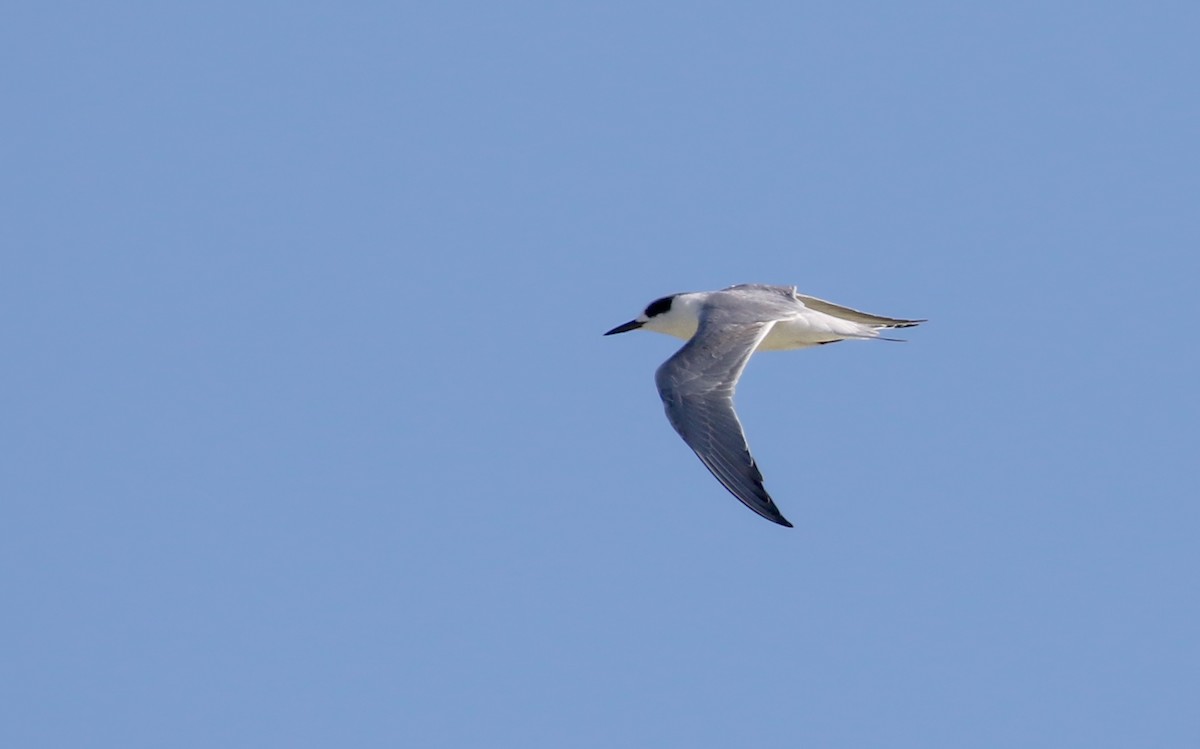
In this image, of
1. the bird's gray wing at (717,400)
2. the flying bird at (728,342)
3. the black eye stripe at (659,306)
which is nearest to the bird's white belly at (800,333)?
the flying bird at (728,342)

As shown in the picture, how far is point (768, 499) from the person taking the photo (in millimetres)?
10078

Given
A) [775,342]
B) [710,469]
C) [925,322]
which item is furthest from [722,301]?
[710,469]

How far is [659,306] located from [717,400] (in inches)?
134

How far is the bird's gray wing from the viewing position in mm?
10273

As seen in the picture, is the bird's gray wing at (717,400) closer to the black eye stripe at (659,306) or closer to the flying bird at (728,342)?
the flying bird at (728,342)

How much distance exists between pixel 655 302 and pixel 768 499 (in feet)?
15.6

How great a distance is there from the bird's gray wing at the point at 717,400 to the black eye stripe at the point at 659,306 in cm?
152

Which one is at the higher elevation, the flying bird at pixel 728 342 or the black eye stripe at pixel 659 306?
the black eye stripe at pixel 659 306

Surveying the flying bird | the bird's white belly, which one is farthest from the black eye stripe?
the bird's white belly

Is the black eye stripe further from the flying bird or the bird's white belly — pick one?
the bird's white belly

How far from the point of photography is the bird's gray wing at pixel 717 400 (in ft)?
33.7

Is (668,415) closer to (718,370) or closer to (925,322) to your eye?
(718,370)

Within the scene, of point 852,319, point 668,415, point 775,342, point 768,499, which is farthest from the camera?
point 852,319

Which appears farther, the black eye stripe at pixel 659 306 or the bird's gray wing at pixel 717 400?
the black eye stripe at pixel 659 306
